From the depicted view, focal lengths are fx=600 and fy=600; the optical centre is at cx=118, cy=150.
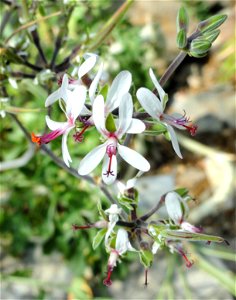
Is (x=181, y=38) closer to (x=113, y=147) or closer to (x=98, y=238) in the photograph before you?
(x=113, y=147)

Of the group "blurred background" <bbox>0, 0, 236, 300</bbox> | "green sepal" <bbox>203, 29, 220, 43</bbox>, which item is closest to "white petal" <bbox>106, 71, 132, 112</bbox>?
"green sepal" <bbox>203, 29, 220, 43</bbox>

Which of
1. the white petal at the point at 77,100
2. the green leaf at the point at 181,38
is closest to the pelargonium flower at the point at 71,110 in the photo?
the white petal at the point at 77,100

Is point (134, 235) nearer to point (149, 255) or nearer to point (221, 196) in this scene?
point (149, 255)

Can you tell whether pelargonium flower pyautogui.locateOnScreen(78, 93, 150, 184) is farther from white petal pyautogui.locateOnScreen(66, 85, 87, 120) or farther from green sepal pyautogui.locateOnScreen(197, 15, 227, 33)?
green sepal pyautogui.locateOnScreen(197, 15, 227, 33)

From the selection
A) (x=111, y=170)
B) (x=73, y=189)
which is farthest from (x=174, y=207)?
(x=73, y=189)

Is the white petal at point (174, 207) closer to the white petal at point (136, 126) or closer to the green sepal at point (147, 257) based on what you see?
the green sepal at point (147, 257)

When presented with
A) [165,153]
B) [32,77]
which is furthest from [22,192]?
[165,153]
